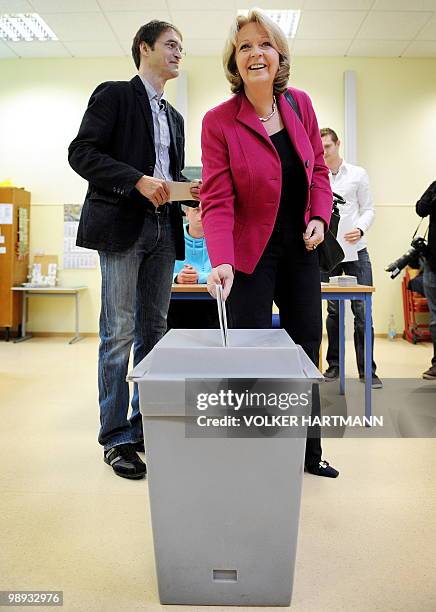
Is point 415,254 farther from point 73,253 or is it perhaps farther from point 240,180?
point 73,253

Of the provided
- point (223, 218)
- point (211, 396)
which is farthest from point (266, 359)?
point (223, 218)

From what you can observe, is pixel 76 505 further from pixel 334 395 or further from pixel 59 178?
pixel 59 178

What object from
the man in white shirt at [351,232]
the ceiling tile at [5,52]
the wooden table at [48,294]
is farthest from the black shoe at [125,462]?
the ceiling tile at [5,52]

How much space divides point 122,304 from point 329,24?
13.7ft

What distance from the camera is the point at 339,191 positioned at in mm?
3271

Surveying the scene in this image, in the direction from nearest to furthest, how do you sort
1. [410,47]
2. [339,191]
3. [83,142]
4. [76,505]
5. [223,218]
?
[223,218]
[76,505]
[83,142]
[339,191]
[410,47]

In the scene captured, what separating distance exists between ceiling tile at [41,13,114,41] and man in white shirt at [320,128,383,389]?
2.75 metres

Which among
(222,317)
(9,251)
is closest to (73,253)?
(9,251)

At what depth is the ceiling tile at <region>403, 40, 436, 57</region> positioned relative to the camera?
16.5 ft

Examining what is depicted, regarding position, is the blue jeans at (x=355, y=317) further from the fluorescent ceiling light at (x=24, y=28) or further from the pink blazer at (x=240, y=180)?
the fluorescent ceiling light at (x=24, y=28)

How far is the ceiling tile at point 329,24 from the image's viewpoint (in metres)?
4.50

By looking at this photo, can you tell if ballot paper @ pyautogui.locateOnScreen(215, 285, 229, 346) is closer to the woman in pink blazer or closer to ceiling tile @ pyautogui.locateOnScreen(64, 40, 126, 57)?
the woman in pink blazer

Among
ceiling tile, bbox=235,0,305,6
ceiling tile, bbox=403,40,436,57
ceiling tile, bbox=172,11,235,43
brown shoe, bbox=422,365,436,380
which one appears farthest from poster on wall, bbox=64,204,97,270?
ceiling tile, bbox=403,40,436,57

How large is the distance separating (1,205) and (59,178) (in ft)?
2.25
